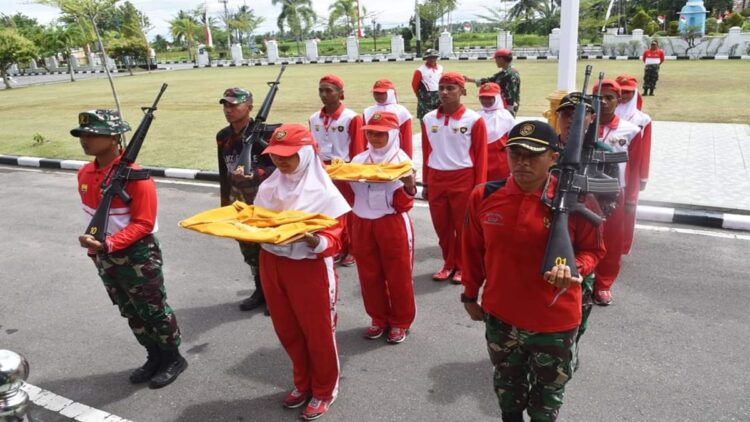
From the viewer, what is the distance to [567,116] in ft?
12.0

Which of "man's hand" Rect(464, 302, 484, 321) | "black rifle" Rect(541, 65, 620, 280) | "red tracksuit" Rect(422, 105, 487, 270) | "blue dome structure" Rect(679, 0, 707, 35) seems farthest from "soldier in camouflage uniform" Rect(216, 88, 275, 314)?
"blue dome structure" Rect(679, 0, 707, 35)

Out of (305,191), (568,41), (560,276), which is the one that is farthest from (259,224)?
(568,41)

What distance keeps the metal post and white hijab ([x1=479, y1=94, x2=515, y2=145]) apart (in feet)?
16.2

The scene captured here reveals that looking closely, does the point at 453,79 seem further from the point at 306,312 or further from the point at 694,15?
the point at 694,15

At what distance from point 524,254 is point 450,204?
269 cm

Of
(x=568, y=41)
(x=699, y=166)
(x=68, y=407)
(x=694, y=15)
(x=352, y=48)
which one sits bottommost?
(x=68, y=407)

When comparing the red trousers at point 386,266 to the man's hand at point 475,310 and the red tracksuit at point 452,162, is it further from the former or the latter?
the man's hand at point 475,310

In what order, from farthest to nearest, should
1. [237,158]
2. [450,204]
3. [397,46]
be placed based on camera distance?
[397,46], [450,204], [237,158]

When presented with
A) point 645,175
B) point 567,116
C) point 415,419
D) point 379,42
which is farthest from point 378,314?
point 379,42

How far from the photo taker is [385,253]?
13.5 ft

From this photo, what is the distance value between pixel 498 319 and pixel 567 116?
5.30 feet

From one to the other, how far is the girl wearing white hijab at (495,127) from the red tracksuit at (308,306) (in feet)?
10.3

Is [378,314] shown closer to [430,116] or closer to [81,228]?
[430,116]

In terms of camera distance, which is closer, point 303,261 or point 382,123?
point 303,261
